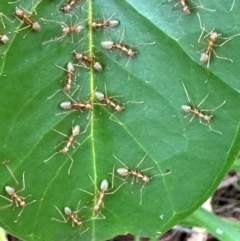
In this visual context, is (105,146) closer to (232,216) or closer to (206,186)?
(206,186)

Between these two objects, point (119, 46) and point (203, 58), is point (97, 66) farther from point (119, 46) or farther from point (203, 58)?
point (203, 58)

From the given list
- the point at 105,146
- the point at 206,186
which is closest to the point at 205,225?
the point at 206,186

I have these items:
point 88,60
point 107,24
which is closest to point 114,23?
point 107,24

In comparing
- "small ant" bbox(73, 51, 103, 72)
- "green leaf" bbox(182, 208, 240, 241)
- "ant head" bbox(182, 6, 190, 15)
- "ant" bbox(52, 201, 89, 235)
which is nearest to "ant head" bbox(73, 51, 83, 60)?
"small ant" bbox(73, 51, 103, 72)

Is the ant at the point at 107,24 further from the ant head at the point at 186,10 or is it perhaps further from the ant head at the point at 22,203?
the ant head at the point at 22,203

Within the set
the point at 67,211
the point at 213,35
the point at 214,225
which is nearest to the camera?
the point at 213,35

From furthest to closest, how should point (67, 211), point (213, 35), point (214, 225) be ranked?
point (214, 225) → point (67, 211) → point (213, 35)
